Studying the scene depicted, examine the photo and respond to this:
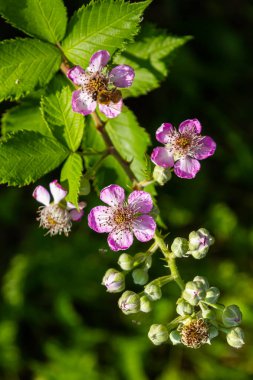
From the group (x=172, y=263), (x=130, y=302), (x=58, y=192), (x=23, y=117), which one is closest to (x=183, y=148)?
(x=172, y=263)

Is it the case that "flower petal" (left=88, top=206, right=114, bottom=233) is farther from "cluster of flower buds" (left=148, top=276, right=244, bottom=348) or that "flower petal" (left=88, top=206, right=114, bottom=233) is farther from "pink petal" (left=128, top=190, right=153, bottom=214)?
"cluster of flower buds" (left=148, top=276, right=244, bottom=348)

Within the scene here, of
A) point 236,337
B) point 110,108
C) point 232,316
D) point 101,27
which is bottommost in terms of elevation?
point 236,337

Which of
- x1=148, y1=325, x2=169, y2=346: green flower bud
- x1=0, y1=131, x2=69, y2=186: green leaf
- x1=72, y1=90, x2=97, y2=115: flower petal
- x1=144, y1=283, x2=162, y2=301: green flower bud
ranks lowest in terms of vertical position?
x1=148, y1=325, x2=169, y2=346: green flower bud

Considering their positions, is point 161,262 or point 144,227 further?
point 161,262

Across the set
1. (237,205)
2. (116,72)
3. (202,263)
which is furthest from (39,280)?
(116,72)

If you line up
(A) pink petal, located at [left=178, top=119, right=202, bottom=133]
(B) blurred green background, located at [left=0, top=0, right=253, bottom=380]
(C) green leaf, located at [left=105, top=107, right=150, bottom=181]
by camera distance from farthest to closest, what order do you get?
1. (B) blurred green background, located at [left=0, top=0, right=253, bottom=380]
2. (C) green leaf, located at [left=105, top=107, right=150, bottom=181]
3. (A) pink petal, located at [left=178, top=119, right=202, bottom=133]

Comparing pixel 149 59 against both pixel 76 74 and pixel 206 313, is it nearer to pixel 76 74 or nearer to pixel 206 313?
pixel 76 74

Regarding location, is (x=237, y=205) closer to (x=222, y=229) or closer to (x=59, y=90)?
(x=222, y=229)

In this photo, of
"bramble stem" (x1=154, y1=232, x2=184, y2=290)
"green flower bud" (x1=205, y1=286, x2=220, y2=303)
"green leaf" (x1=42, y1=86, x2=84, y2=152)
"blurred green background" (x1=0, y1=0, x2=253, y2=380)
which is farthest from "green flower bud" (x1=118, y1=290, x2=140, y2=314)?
"blurred green background" (x1=0, y1=0, x2=253, y2=380)

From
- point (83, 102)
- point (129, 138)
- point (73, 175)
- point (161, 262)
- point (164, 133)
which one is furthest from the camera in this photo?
point (161, 262)
